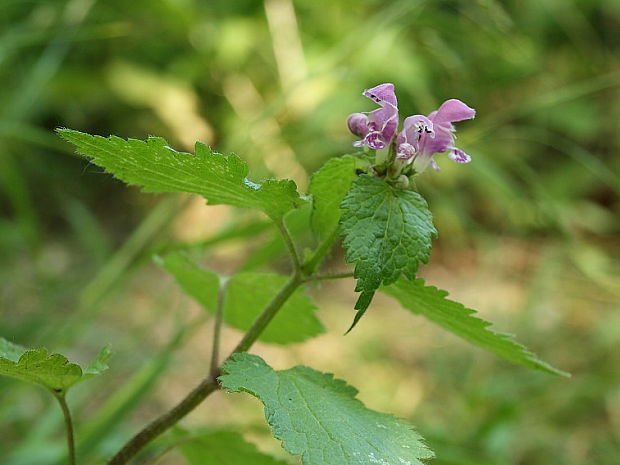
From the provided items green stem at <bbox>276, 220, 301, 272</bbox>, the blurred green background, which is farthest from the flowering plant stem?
the blurred green background

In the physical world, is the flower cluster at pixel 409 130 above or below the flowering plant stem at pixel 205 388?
above

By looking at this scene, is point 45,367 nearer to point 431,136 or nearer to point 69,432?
point 69,432

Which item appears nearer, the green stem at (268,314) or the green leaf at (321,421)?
the green leaf at (321,421)

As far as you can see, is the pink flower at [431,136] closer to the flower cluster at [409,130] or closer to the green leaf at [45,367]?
the flower cluster at [409,130]

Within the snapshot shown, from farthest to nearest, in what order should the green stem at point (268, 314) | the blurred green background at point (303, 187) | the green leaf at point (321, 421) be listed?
the blurred green background at point (303, 187) < the green stem at point (268, 314) < the green leaf at point (321, 421)

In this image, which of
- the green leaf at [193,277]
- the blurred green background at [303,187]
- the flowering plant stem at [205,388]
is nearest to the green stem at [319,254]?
the flowering plant stem at [205,388]

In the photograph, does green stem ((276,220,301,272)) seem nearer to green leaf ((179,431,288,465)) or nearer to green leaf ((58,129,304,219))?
green leaf ((58,129,304,219))
